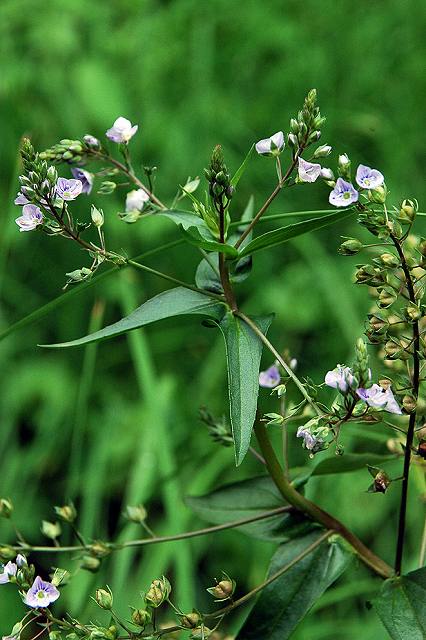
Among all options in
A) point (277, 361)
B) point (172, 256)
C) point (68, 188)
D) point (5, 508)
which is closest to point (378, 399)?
point (277, 361)

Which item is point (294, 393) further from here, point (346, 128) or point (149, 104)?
point (149, 104)

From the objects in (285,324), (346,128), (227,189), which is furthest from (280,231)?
(346,128)

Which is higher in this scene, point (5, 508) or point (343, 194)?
point (343, 194)

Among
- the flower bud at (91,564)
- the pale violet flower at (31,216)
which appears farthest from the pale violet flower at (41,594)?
the pale violet flower at (31,216)

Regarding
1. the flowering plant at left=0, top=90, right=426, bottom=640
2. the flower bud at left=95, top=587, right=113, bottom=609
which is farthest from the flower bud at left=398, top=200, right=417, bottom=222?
the flower bud at left=95, top=587, right=113, bottom=609

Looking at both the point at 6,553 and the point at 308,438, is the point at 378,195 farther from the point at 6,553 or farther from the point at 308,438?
the point at 6,553

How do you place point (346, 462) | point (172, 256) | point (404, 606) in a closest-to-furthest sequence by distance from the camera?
point (404, 606) < point (346, 462) < point (172, 256)
